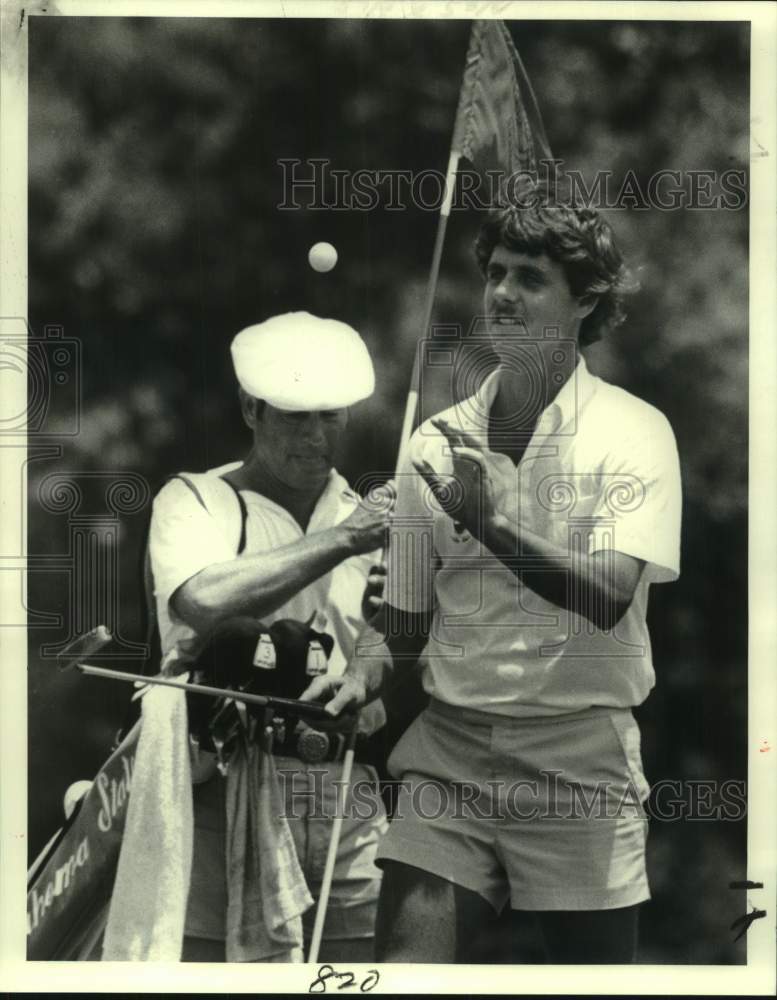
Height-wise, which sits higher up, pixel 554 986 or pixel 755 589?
pixel 755 589

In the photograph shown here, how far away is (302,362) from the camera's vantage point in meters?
4.21

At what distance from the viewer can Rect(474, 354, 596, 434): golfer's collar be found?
4.21 metres

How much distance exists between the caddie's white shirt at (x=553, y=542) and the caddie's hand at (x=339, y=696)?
226mm

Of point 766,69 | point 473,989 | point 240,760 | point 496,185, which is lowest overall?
point 473,989

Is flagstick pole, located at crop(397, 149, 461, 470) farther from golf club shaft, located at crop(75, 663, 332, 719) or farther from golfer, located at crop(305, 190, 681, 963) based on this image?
golf club shaft, located at crop(75, 663, 332, 719)

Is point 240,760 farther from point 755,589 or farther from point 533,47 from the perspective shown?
point 533,47

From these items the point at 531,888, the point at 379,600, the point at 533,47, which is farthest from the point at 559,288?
the point at 531,888

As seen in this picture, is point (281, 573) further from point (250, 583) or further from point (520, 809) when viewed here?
point (520, 809)

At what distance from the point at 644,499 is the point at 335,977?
179 centimetres

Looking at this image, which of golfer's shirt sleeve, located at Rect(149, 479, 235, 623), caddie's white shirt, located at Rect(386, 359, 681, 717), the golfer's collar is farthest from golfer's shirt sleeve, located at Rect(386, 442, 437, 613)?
golfer's shirt sleeve, located at Rect(149, 479, 235, 623)

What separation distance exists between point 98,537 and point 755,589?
6.90ft

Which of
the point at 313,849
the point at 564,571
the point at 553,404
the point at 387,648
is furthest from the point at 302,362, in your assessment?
the point at 313,849

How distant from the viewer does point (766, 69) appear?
Answer: 4.30 metres

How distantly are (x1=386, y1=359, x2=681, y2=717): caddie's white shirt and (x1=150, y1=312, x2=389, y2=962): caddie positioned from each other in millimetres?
192
